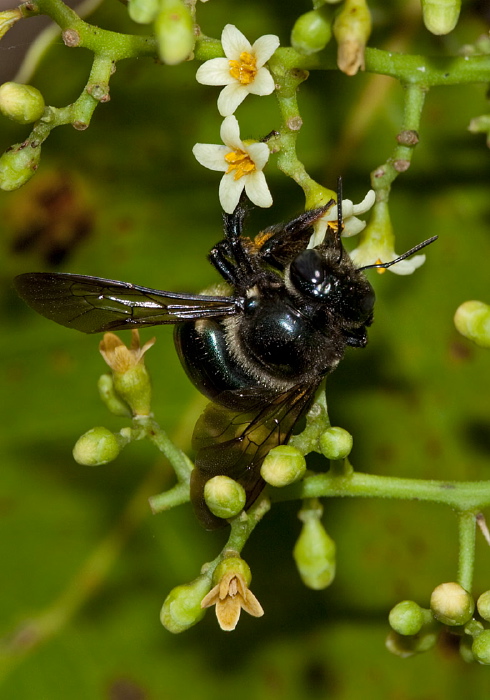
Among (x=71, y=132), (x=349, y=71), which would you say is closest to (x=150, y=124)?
(x=71, y=132)

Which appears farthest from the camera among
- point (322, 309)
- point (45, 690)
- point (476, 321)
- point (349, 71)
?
point (45, 690)

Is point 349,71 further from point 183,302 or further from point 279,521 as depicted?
point 279,521

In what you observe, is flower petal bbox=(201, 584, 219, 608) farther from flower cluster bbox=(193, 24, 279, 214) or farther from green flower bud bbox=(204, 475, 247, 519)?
flower cluster bbox=(193, 24, 279, 214)

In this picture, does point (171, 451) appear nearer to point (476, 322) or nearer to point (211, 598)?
point (211, 598)

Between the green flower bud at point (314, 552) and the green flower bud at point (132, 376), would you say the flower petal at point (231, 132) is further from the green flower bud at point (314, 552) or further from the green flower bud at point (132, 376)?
the green flower bud at point (314, 552)

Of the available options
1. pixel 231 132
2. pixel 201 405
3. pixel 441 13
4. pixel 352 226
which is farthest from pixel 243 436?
pixel 441 13

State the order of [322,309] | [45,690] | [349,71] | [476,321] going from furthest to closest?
1. [45,690]
2. [476,321]
3. [322,309]
4. [349,71]
